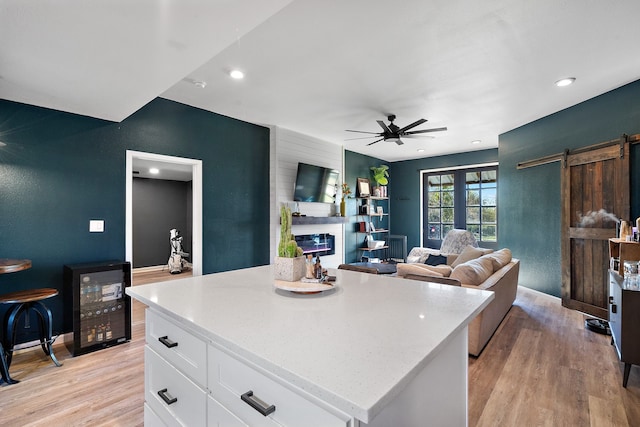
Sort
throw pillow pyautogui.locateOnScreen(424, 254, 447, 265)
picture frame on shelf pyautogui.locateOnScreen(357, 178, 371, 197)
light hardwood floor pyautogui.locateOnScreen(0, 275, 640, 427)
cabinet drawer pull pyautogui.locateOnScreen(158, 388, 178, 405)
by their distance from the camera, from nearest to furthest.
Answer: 1. cabinet drawer pull pyautogui.locateOnScreen(158, 388, 178, 405)
2. light hardwood floor pyautogui.locateOnScreen(0, 275, 640, 427)
3. throw pillow pyautogui.locateOnScreen(424, 254, 447, 265)
4. picture frame on shelf pyautogui.locateOnScreen(357, 178, 371, 197)

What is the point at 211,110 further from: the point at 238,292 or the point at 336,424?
the point at 336,424

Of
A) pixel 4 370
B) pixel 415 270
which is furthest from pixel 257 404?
pixel 4 370

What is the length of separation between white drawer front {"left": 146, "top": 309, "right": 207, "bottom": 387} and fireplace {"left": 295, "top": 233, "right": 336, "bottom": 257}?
12.8 feet

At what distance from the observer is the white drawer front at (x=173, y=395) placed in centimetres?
107

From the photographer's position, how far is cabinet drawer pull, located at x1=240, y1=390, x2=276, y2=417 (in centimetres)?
78

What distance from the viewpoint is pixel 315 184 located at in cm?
538

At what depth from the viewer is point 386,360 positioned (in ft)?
2.53

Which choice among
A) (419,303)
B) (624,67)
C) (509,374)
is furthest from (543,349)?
(624,67)

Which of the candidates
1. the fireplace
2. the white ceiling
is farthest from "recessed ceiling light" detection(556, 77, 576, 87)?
the fireplace

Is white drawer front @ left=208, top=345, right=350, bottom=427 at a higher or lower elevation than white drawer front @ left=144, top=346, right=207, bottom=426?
higher

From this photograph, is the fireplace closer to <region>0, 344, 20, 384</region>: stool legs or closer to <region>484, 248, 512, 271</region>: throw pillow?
<region>484, 248, 512, 271</region>: throw pillow

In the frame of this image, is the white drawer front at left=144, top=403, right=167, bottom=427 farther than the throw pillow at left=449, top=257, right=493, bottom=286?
No

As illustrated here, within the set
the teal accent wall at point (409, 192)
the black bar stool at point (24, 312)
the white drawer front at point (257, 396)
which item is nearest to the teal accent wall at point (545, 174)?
the teal accent wall at point (409, 192)

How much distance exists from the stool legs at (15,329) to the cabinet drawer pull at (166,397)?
2.14m
